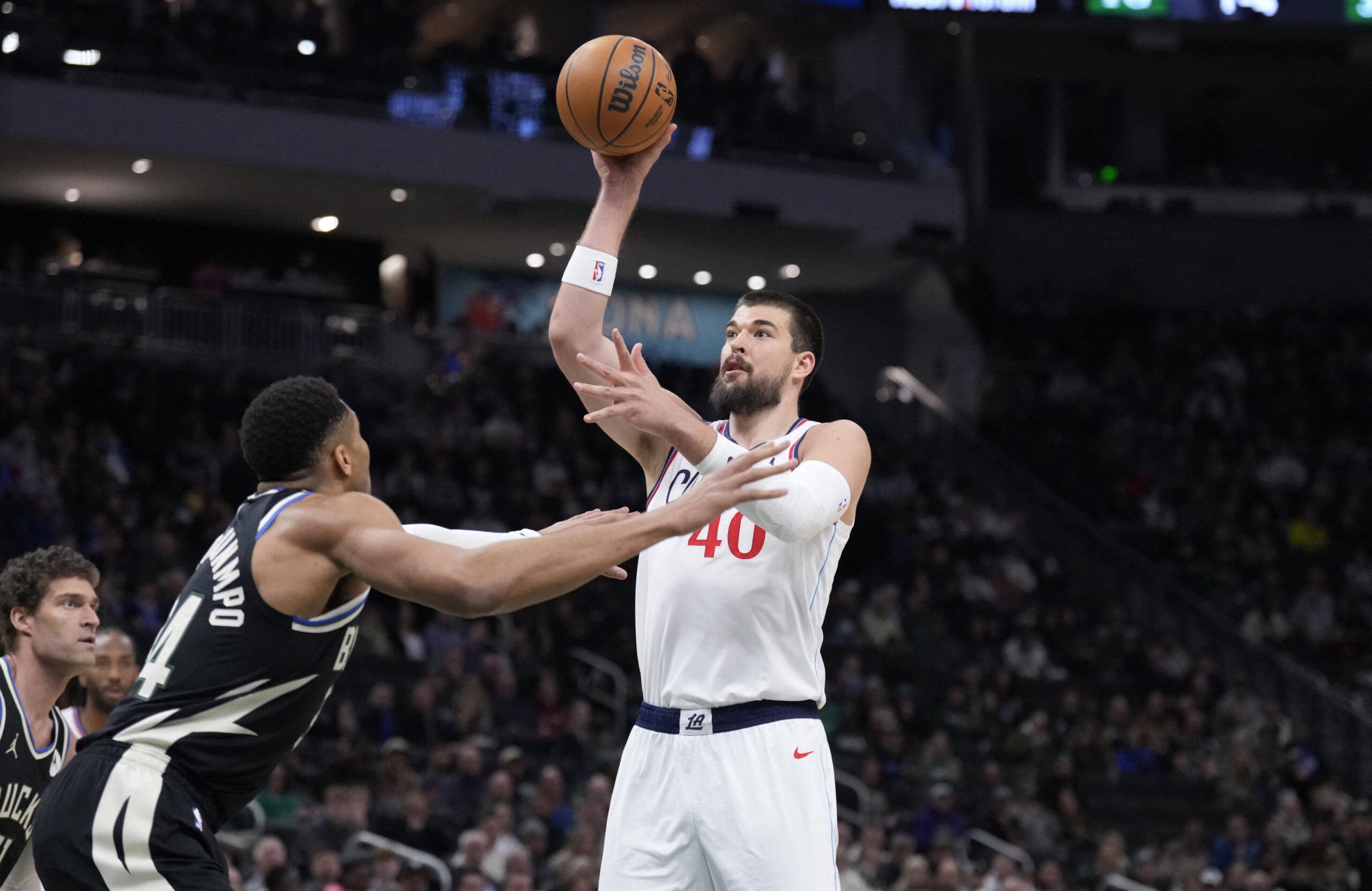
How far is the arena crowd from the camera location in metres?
12.8

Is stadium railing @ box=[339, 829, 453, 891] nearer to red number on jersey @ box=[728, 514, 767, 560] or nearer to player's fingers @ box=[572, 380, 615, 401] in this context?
red number on jersey @ box=[728, 514, 767, 560]

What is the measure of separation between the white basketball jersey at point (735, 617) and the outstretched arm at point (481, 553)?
969 mm

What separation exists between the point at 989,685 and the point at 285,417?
15.2 m

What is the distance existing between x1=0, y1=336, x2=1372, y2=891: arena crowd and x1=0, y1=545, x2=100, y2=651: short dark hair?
15.8 ft

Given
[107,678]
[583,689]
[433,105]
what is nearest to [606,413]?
[107,678]

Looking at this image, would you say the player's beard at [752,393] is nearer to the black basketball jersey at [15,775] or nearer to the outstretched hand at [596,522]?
the outstretched hand at [596,522]

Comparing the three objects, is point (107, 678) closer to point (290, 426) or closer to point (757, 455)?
point (290, 426)

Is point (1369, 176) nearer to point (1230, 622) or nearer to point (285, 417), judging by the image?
point (1230, 622)

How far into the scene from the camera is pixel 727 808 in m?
4.98

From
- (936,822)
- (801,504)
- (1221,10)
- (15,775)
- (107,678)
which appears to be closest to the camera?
(801,504)

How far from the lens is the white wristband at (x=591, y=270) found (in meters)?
5.77

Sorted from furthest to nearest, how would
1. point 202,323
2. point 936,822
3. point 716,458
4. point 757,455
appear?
1. point 202,323
2. point 936,822
3. point 716,458
4. point 757,455

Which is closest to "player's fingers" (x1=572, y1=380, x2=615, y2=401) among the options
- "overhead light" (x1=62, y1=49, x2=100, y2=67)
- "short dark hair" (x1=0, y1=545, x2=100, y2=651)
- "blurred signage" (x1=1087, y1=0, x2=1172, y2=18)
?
"short dark hair" (x1=0, y1=545, x2=100, y2=651)

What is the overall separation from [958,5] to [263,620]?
25.1m
